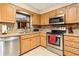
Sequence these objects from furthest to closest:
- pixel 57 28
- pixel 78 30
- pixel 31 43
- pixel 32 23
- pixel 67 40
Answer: pixel 32 23, pixel 57 28, pixel 31 43, pixel 78 30, pixel 67 40

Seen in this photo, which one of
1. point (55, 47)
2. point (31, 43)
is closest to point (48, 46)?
point (55, 47)

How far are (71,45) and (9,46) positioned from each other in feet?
5.81

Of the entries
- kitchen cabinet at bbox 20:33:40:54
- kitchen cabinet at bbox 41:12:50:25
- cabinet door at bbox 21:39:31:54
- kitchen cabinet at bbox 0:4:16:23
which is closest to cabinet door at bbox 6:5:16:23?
kitchen cabinet at bbox 0:4:16:23

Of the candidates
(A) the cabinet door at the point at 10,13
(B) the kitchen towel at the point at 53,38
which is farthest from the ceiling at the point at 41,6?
(B) the kitchen towel at the point at 53,38

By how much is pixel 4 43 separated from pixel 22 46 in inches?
29.6

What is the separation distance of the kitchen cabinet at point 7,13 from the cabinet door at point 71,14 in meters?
1.91

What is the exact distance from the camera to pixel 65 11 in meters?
3.18

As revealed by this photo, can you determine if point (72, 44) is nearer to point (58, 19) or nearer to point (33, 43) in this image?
point (58, 19)

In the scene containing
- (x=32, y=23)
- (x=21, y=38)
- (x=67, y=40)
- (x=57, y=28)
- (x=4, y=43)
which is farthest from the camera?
(x=32, y=23)

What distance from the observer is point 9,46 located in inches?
93.0

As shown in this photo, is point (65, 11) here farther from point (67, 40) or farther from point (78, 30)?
point (67, 40)

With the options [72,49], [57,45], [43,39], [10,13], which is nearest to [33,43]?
[43,39]

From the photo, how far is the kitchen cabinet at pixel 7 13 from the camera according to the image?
256 centimetres

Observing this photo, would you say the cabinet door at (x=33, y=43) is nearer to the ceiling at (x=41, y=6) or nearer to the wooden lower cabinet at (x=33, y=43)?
the wooden lower cabinet at (x=33, y=43)
